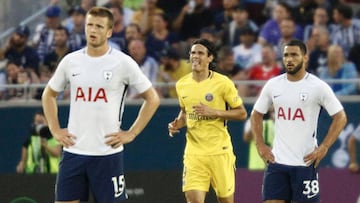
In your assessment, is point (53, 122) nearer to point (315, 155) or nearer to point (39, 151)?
point (315, 155)

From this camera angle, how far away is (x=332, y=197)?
16875 millimetres

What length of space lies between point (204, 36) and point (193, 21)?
2.76ft

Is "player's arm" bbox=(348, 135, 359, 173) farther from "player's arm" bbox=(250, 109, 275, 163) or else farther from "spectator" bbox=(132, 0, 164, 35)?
"spectator" bbox=(132, 0, 164, 35)

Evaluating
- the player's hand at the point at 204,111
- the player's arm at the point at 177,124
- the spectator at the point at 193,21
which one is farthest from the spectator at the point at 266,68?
the player's hand at the point at 204,111

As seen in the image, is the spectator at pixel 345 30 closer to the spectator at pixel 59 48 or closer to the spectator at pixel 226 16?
the spectator at pixel 226 16

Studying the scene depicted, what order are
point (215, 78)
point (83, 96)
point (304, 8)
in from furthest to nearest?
point (304, 8)
point (215, 78)
point (83, 96)

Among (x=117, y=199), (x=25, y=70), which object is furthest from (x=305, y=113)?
(x=25, y=70)

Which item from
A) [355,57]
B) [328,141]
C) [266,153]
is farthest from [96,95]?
[355,57]

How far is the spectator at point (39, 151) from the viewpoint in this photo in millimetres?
17812

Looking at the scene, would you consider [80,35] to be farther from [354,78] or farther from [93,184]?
[93,184]

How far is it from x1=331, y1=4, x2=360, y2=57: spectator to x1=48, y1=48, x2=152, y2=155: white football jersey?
7775 millimetres

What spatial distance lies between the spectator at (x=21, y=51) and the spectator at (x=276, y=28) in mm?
3376

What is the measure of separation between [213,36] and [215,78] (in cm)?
484

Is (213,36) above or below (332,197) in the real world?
above
